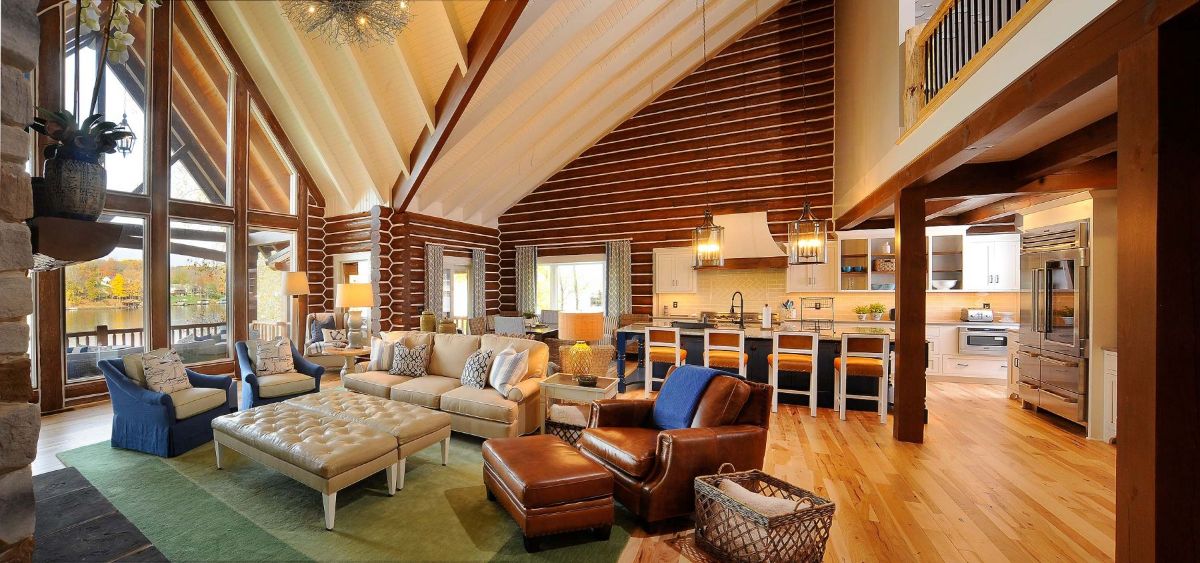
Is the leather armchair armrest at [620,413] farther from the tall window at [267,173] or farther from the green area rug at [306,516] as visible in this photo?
the tall window at [267,173]

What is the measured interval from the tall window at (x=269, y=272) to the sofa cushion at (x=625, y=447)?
6768mm

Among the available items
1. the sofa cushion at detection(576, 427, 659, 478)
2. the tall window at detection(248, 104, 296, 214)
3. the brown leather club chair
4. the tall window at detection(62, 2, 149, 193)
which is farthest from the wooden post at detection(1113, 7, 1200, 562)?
the tall window at detection(248, 104, 296, 214)

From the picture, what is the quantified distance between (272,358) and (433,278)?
11.3 feet

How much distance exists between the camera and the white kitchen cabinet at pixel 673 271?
28.0ft

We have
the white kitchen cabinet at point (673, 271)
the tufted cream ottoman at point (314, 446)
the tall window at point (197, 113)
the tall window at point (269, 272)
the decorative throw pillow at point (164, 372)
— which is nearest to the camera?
the tufted cream ottoman at point (314, 446)

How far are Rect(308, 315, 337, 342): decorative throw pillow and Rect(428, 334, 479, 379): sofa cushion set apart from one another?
3.00 meters

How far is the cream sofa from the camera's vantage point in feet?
12.9

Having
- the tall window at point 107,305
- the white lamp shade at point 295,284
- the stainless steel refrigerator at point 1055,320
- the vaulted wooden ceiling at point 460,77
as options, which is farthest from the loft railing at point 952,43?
the tall window at point 107,305

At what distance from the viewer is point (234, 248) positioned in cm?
688

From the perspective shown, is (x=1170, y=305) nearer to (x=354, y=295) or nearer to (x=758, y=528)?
(x=758, y=528)

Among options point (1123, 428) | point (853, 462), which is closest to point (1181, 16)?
point (1123, 428)

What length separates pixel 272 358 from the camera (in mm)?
4820

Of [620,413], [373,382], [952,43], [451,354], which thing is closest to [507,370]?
[451,354]

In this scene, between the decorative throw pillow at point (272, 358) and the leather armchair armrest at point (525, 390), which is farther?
the decorative throw pillow at point (272, 358)
